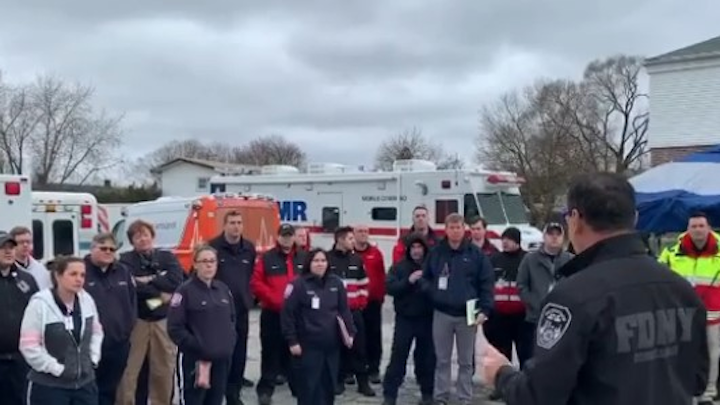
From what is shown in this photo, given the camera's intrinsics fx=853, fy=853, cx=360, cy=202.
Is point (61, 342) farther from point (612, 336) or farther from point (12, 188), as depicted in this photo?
point (12, 188)

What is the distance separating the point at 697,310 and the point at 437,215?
1584cm

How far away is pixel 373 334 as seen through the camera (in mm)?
10094

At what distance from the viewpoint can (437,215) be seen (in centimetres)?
1859

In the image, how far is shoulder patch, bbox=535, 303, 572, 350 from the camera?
8.23 feet

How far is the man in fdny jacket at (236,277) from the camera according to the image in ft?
28.3

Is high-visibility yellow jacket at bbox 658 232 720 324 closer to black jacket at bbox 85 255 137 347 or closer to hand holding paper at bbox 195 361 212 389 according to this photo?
hand holding paper at bbox 195 361 212 389

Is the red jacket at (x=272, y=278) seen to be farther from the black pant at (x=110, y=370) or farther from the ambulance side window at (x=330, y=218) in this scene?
the ambulance side window at (x=330, y=218)

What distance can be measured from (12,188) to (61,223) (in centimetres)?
246

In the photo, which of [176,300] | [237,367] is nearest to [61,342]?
[176,300]

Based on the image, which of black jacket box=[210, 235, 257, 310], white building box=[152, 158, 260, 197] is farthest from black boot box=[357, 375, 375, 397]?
white building box=[152, 158, 260, 197]

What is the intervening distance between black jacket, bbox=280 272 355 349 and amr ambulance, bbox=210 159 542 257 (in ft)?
31.9

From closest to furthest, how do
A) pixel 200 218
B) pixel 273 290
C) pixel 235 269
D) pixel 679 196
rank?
pixel 235 269 < pixel 273 290 < pixel 679 196 < pixel 200 218

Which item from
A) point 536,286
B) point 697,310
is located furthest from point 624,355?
point 536,286

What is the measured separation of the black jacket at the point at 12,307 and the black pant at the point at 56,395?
1007 mm
